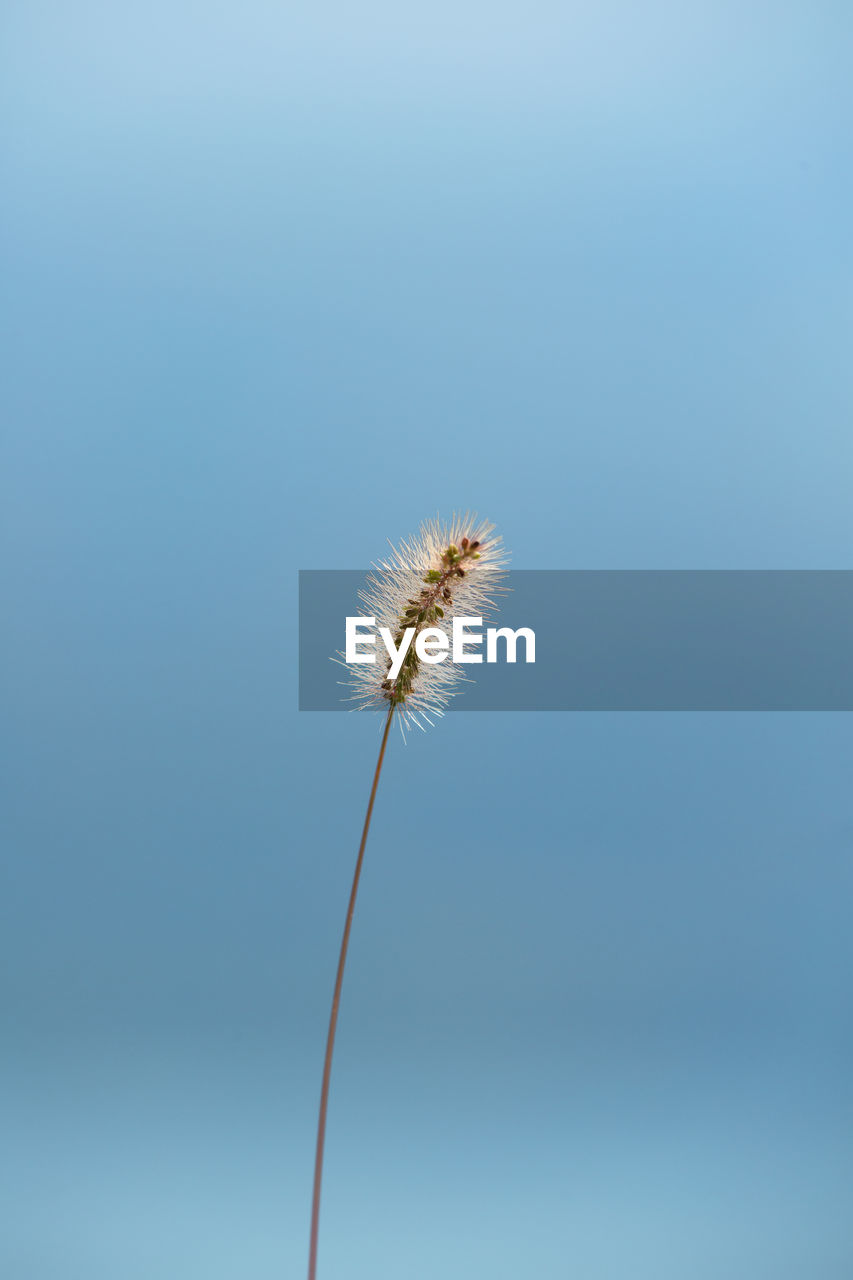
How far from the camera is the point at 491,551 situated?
241cm

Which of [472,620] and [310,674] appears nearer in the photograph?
[472,620]

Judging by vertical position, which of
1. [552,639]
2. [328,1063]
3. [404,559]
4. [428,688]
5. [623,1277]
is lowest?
[623,1277]

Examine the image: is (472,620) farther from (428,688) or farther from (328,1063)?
(328,1063)

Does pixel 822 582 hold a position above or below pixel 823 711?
above

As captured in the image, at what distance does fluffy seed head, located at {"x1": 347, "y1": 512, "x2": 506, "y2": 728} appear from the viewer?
233 cm

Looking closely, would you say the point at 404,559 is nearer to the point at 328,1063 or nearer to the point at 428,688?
the point at 428,688

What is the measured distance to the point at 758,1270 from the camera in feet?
12.0

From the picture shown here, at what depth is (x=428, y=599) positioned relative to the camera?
91.9 inches

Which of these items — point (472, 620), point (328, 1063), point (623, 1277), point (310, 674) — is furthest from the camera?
point (310, 674)

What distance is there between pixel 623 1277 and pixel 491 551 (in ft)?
8.56

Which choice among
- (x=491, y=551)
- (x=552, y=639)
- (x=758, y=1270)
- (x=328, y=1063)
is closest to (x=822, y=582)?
(x=552, y=639)

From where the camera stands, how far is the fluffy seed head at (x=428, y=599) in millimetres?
2330

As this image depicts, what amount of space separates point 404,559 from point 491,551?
0.65 ft

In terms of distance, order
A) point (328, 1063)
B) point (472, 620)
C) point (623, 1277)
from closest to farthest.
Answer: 1. point (328, 1063)
2. point (472, 620)
3. point (623, 1277)
